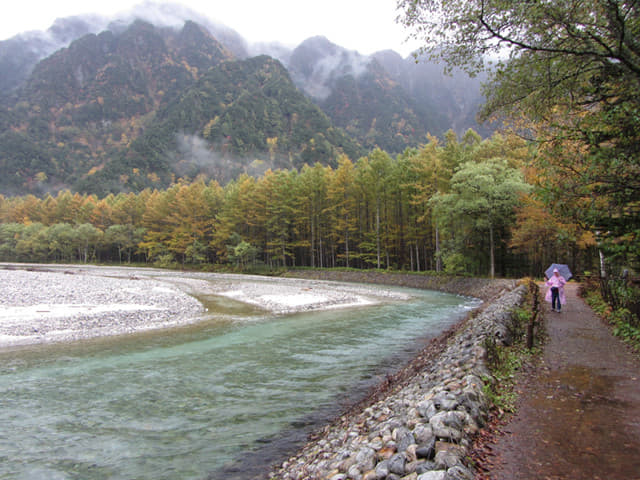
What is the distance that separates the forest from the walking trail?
2772 mm

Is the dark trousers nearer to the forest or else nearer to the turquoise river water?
the forest

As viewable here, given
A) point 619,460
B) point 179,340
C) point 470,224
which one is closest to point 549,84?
point 619,460

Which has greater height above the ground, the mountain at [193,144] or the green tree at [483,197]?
the mountain at [193,144]

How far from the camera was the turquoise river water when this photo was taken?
5.07m

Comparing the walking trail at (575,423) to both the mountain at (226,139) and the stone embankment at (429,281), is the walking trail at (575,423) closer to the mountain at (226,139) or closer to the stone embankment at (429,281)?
the stone embankment at (429,281)

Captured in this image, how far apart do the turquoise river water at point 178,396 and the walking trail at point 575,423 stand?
3163 millimetres

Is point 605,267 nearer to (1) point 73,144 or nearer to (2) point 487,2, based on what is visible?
(2) point 487,2

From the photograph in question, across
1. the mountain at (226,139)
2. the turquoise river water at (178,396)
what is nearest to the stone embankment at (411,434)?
the turquoise river water at (178,396)

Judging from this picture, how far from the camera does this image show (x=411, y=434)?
3.97 metres

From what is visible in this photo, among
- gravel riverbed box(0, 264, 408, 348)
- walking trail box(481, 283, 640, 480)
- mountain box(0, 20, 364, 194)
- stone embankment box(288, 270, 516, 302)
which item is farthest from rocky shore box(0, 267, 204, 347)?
mountain box(0, 20, 364, 194)

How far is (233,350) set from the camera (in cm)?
1093

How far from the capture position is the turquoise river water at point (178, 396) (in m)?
5.07

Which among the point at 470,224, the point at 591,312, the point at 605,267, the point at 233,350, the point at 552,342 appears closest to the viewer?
the point at 552,342

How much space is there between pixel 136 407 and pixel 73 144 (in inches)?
8958
